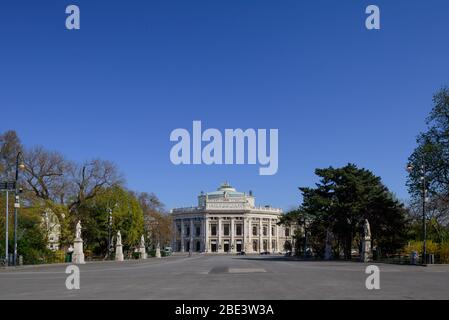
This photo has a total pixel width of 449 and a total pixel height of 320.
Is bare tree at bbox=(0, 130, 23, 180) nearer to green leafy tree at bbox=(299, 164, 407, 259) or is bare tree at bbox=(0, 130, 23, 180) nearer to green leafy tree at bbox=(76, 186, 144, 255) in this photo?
green leafy tree at bbox=(76, 186, 144, 255)

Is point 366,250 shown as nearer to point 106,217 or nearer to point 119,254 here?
point 119,254

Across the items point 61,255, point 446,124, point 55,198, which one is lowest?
point 61,255

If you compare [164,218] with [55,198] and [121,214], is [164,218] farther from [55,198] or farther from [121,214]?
[55,198]

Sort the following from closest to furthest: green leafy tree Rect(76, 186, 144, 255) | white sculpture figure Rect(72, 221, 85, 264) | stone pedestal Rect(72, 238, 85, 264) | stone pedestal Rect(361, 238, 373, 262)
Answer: stone pedestal Rect(361, 238, 373, 262) < white sculpture figure Rect(72, 221, 85, 264) < stone pedestal Rect(72, 238, 85, 264) < green leafy tree Rect(76, 186, 144, 255)

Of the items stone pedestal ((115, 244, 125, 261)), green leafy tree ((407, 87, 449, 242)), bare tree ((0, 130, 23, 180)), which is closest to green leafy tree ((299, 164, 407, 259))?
green leafy tree ((407, 87, 449, 242))

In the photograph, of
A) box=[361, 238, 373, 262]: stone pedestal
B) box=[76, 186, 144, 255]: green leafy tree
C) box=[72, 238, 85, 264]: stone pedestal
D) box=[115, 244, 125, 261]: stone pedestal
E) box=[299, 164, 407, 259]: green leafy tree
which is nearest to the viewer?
box=[361, 238, 373, 262]: stone pedestal

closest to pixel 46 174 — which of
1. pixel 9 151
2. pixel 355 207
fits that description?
pixel 9 151

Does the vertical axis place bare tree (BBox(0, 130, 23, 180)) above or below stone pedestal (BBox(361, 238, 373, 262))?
above

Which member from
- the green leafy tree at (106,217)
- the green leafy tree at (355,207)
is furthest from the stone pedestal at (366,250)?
the green leafy tree at (106,217)

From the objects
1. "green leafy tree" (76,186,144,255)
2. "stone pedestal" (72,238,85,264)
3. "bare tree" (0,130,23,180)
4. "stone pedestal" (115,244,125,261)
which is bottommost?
"stone pedestal" (115,244,125,261)
